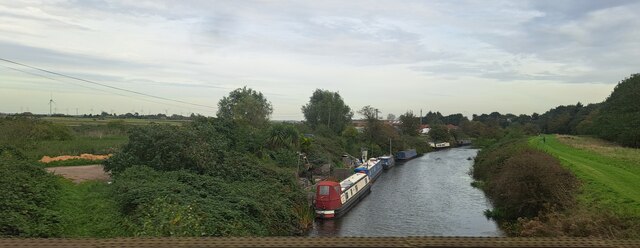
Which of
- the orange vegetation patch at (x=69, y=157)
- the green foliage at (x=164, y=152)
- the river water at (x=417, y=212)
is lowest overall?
the river water at (x=417, y=212)

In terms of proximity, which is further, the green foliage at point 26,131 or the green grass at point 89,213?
the green foliage at point 26,131

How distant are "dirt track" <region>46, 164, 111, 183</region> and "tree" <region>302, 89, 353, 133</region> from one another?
52.7 metres

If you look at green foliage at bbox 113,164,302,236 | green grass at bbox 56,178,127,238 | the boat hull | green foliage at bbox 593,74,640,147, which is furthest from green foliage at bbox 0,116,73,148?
green foliage at bbox 593,74,640,147

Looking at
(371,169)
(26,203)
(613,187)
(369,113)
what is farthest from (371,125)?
(26,203)

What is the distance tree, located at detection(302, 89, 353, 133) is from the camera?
78625 mm

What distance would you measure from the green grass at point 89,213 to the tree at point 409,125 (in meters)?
80.8

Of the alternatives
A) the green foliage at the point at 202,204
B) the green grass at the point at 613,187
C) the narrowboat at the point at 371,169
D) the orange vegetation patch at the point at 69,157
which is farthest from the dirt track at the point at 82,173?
the green grass at the point at 613,187

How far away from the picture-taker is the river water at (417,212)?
23.0 meters

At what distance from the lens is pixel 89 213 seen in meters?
14.4

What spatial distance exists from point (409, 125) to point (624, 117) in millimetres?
44410

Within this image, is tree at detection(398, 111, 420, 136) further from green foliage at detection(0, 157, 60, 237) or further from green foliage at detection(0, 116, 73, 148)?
green foliage at detection(0, 157, 60, 237)

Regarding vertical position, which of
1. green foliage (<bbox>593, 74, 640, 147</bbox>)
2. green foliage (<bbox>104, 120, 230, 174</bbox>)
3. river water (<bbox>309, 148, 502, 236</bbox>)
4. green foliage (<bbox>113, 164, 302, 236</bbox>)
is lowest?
river water (<bbox>309, 148, 502, 236</bbox>)

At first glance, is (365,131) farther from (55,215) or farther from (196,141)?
(55,215)

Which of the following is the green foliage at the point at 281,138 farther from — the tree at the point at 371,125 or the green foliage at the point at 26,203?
the tree at the point at 371,125
